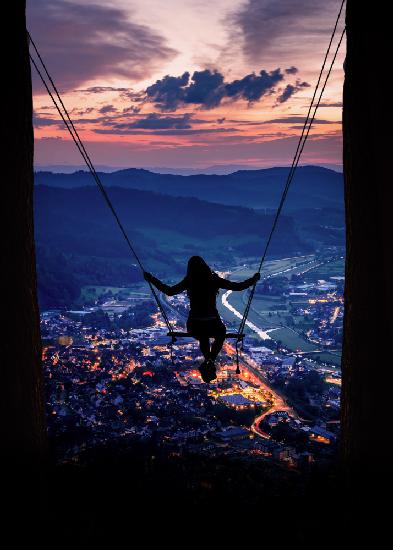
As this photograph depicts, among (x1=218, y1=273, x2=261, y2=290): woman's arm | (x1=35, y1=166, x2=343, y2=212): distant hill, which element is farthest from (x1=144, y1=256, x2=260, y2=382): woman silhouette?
(x1=35, y1=166, x2=343, y2=212): distant hill

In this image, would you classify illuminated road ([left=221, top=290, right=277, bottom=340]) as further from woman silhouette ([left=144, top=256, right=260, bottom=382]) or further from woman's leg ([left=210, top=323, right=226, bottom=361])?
woman silhouette ([left=144, top=256, right=260, bottom=382])

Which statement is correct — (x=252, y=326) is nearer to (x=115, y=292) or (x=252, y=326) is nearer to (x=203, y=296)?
(x=115, y=292)

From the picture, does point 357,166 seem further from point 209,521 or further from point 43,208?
point 43,208

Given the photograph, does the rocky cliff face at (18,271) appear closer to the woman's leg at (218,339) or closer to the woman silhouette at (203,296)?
the woman silhouette at (203,296)

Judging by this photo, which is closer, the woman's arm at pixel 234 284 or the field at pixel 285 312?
the woman's arm at pixel 234 284

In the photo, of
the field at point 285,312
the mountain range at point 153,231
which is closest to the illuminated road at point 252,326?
the field at point 285,312
